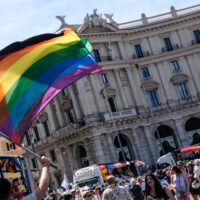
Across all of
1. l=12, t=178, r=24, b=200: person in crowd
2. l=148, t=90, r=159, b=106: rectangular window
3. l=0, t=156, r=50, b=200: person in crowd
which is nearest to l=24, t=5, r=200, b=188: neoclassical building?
l=148, t=90, r=159, b=106: rectangular window

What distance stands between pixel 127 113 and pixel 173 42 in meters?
11.9

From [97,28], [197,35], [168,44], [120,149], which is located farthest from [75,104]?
[197,35]

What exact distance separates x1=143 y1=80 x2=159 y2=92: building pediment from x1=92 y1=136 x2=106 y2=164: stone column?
9946 mm

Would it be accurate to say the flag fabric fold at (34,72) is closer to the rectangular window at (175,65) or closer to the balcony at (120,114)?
the balcony at (120,114)

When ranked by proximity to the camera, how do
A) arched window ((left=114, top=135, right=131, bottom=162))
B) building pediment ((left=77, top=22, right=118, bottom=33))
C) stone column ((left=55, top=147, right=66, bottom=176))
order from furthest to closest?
stone column ((left=55, top=147, right=66, bottom=176)) < building pediment ((left=77, top=22, right=118, bottom=33)) < arched window ((left=114, top=135, right=131, bottom=162))

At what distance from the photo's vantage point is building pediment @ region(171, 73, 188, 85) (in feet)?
147

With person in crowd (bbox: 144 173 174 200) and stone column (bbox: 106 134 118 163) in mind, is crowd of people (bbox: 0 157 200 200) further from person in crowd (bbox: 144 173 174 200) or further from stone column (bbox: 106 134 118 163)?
stone column (bbox: 106 134 118 163)

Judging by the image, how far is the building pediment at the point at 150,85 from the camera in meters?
44.6

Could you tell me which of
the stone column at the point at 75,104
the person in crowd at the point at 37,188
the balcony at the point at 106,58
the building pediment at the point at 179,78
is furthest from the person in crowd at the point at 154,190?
the building pediment at the point at 179,78

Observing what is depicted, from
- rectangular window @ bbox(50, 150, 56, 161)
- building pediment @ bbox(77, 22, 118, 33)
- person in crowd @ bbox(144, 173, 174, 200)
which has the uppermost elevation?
building pediment @ bbox(77, 22, 118, 33)

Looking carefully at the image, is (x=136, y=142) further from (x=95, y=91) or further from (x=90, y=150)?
(x=95, y=91)

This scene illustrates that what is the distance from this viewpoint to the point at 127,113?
41500 millimetres

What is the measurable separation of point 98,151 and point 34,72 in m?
31.2

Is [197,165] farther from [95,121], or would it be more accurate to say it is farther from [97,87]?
[97,87]
